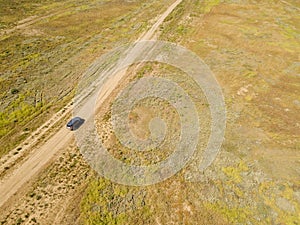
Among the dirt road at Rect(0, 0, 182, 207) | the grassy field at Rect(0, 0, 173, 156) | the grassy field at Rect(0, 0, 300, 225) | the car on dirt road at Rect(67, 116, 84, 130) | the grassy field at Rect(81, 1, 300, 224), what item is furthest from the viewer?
the grassy field at Rect(0, 0, 173, 156)

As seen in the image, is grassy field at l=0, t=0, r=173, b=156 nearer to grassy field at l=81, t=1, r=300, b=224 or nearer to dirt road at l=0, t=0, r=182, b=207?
dirt road at l=0, t=0, r=182, b=207

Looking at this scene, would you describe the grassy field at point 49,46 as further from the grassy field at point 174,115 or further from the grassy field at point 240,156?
the grassy field at point 240,156

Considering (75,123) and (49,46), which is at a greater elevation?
(49,46)

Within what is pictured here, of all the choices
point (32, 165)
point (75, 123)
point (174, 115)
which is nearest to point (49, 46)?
point (75, 123)

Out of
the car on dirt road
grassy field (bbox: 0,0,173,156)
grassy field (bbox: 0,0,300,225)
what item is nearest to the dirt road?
the car on dirt road

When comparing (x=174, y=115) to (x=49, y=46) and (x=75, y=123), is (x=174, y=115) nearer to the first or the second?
(x=75, y=123)

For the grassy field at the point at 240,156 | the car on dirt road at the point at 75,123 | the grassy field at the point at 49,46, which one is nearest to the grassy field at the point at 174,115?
the grassy field at the point at 240,156

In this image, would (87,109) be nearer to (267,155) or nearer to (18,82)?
(18,82)

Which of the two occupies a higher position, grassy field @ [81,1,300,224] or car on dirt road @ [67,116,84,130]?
car on dirt road @ [67,116,84,130]

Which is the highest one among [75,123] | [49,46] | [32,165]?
[49,46]
